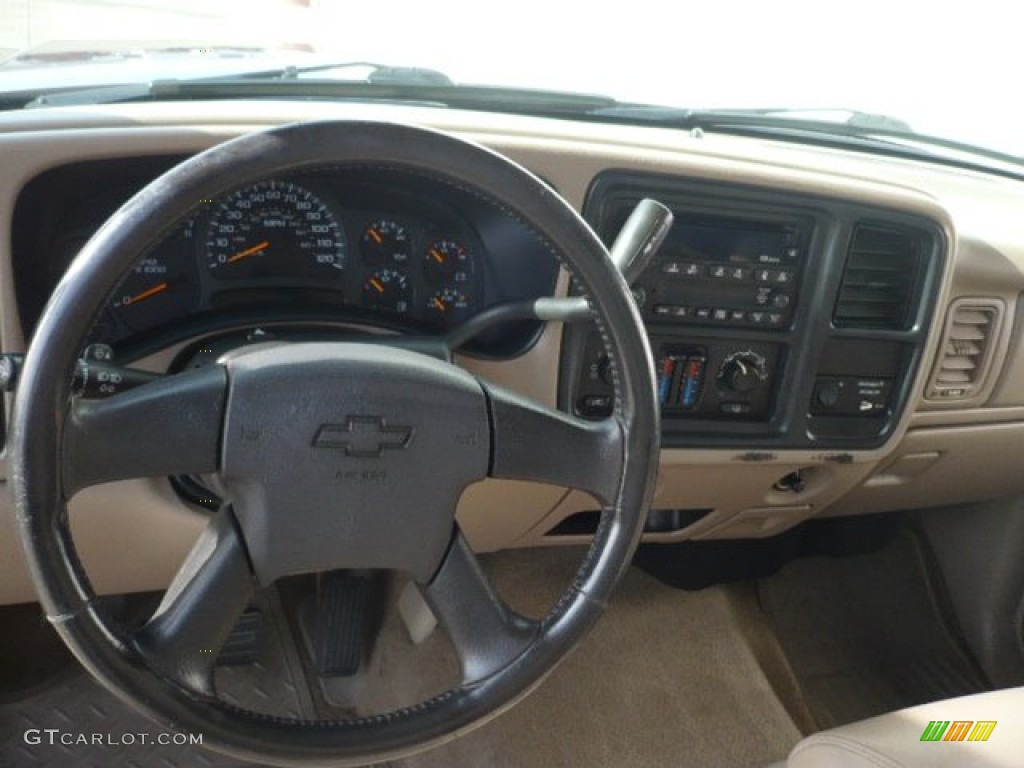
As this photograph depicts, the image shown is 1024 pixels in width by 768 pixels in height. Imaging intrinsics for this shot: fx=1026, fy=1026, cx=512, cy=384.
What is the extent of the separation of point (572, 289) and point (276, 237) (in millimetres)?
365

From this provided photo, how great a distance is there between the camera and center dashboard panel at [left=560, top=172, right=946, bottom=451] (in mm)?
1337

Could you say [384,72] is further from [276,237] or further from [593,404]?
[593,404]

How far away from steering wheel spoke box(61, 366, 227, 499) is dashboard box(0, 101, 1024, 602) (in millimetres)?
199

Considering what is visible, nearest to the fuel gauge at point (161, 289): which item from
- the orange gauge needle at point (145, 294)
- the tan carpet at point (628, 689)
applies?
the orange gauge needle at point (145, 294)

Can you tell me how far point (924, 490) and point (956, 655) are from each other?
16.5 inches

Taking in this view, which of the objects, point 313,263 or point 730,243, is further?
point 730,243

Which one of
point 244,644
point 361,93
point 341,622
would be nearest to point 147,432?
point 361,93

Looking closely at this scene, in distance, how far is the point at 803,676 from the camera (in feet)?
6.69

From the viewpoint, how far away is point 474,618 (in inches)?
38.4

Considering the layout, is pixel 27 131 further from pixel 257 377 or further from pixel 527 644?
pixel 527 644

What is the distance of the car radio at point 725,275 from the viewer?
1342 millimetres

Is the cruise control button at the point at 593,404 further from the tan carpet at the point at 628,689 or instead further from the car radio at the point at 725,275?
the tan carpet at the point at 628,689

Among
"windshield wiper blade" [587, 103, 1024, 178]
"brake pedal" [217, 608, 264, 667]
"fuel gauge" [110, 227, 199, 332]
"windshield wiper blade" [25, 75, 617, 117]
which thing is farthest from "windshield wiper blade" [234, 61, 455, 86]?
"brake pedal" [217, 608, 264, 667]

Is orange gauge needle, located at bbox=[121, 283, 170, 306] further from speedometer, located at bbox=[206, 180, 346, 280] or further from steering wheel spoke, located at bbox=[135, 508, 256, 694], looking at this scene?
steering wheel spoke, located at bbox=[135, 508, 256, 694]
